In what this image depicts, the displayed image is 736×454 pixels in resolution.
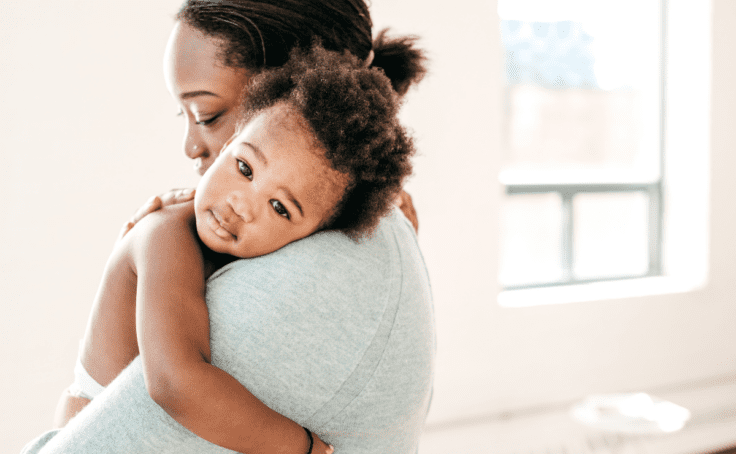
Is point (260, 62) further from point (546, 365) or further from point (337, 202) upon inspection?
point (546, 365)

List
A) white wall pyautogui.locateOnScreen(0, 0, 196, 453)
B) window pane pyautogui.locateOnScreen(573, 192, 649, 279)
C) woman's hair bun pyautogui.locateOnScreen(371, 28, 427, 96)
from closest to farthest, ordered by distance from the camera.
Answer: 1. woman's hair bun pyautogui.locateOnScreen(371, 28, 427, 96)
2. white wall pyautogui.locateOnScreen(0, 0, 196, 453)
3. window pane pyautogui.locateOnScreen(573, 192, 649, 279)

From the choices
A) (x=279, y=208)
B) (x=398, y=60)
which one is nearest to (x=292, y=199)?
(x=279, y=208)

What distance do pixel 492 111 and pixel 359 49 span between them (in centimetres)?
247

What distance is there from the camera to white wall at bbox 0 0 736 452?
2.21m

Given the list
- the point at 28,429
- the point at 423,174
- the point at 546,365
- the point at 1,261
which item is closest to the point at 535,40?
the point at 423,174

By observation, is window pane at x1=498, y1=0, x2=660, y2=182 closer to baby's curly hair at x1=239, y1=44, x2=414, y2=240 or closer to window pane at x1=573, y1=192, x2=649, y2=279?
window pane at x1=573, y1=192, x2=649, y2=279

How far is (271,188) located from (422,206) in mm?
2326

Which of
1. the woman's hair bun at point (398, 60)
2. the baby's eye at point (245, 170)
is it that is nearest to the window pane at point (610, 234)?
the woman's hair bun at point (398, 60)

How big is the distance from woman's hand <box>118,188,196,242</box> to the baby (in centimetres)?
5

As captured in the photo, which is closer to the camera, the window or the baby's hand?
the baby's hand

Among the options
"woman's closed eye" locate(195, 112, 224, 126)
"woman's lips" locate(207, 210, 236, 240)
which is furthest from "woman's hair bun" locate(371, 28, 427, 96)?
"woman's lips" locate(207, 210, 236, 240)

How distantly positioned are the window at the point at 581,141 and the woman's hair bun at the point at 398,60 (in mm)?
2764

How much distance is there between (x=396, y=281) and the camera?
65 cm

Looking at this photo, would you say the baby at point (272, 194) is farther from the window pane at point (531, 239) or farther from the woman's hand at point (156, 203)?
the window pane at point (531, 239)
